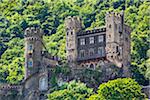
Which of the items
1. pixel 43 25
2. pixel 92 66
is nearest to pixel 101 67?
pixel 92 66

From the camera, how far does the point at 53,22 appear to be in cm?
16475

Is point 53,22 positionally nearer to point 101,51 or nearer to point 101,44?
→ point 101,44

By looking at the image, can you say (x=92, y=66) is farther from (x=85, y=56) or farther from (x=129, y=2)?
(x=129, y=2)

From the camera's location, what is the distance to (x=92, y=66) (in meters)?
113

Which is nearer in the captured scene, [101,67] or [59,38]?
[101,67]

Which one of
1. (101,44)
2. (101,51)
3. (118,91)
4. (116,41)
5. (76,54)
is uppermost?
(116,41)

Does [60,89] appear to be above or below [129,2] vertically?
below

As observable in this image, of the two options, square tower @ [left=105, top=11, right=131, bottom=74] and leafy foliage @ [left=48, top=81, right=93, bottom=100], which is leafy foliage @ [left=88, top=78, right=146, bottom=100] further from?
square tower @ [left=105, top=11, right=131, bottom=74]

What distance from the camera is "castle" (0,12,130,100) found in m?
110

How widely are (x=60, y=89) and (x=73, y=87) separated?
2.73 m

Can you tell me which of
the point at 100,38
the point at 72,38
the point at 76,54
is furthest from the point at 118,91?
the point at 72,38

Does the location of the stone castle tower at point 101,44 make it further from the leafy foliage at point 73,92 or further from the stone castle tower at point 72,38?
the leafy foliage at point 73,92

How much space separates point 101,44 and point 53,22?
168 ft

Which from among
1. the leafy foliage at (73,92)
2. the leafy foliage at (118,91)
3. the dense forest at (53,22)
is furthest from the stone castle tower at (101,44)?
the leafy foliage at (118,91)
